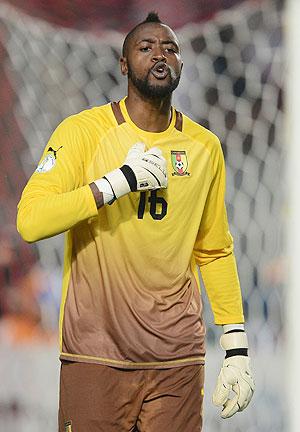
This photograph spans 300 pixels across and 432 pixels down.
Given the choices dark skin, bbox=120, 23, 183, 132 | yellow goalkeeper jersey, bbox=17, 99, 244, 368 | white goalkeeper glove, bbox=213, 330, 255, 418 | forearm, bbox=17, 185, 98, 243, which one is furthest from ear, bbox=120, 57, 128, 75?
white goalkeeper glove, bbox=213, 330, 255, 418

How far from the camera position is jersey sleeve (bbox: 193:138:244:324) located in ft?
10.5

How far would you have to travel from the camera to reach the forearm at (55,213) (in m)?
2.79

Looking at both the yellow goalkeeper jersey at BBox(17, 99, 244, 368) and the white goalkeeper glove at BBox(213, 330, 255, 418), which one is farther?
the white goalkeeper glove at BBox(213, 330, 255, 418)

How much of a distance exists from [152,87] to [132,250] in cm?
45

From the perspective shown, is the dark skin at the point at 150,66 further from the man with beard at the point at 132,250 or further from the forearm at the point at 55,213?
the forearm at the point at 55,213

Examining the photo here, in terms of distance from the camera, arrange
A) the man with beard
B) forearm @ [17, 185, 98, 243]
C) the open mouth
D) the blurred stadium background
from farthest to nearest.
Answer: the blurred stadium background < the open mouth < the man with beard < forearm @ [17, 185, 98, 243]

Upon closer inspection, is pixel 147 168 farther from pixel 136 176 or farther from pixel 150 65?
pixel 150 65

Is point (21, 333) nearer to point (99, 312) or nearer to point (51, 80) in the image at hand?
point (51, 80)

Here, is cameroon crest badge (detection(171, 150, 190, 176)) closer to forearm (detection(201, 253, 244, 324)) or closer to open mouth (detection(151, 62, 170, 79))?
open mouth (detection(151, 62, 170, 79))

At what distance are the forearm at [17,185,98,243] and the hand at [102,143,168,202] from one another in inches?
2.2

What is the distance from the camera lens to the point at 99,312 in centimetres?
296

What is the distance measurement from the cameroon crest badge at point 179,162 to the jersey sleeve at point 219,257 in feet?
0.46

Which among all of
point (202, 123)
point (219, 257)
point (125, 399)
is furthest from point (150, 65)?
point (202, 123)

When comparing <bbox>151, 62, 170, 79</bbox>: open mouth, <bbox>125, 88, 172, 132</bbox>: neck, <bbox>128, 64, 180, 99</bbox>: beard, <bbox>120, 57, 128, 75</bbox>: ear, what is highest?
<bbox>120, 57, 128, 75</bbox>: ear
